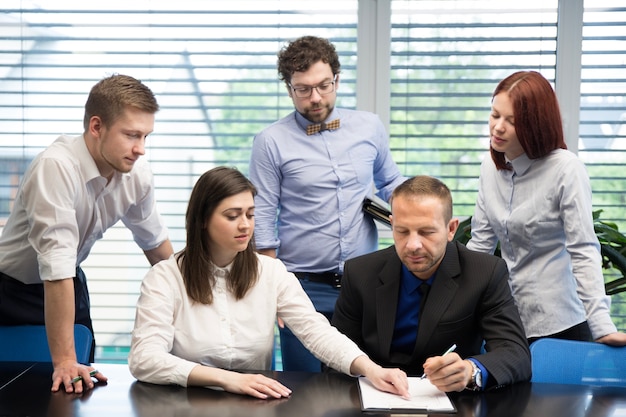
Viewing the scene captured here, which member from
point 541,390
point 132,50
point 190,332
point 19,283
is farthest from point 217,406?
point 132,50

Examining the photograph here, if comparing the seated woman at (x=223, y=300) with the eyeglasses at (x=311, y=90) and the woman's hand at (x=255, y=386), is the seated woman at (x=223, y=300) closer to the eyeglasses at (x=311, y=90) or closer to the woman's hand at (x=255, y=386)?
the woman's hand at (x=255, y=386)

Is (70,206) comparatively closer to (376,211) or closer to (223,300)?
(223,300)

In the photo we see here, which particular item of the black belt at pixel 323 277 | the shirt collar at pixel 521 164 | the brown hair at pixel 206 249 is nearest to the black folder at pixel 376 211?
the black belt at pixel 323 277

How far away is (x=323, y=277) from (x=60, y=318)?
3.25ft

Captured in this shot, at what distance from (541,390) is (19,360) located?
5.12 feet

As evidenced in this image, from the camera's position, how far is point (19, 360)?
2.34 meters

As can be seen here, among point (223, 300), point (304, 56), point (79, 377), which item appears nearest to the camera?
point (79, 377)

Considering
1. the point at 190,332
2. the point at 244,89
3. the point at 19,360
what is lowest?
the point at 19,360

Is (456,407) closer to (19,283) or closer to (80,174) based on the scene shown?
(80,174)

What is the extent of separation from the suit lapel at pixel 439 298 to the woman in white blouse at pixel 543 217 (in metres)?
0.35

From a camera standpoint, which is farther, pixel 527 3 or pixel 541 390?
pixel 527 3

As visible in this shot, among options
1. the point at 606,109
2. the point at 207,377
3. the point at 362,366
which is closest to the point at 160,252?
the point at 207,377

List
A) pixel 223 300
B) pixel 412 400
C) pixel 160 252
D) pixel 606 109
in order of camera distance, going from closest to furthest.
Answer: pixel 412 400 < pixel 223 300 < pixel 160 252 < pixel 606 109

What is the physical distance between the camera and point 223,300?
2.15 m
